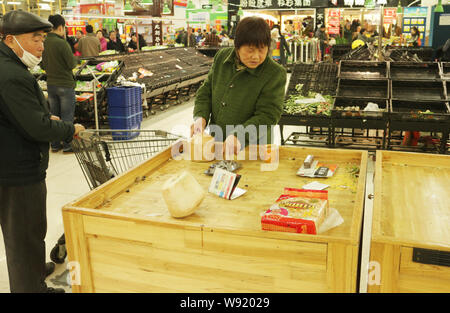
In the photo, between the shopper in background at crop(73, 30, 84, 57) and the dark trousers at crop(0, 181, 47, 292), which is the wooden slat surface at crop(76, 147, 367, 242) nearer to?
the dark trousers at crop(0, 181, 47, 292)

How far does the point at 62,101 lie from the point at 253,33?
15.4 feet

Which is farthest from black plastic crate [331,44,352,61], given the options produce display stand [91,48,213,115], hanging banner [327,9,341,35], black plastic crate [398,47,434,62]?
hanging banner [327,9,341,35]

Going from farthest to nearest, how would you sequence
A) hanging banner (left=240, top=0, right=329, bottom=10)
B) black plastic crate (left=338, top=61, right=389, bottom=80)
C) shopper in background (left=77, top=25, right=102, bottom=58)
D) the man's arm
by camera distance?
hanging banner (left=240, top=0, right=329, bottom=10) < shopper in background (left=77, top=25, right=102, bottom=58) < black plastic crate (left=338, top=61, right=389, bottom=80) < the man's arm

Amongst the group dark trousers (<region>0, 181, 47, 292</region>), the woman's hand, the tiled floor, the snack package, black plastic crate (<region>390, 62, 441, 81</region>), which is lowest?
the tiled floor

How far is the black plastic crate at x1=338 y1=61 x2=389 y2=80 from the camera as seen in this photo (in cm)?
688

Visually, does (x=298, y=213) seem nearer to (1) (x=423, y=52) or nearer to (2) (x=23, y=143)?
(2) (x=23, y=143)

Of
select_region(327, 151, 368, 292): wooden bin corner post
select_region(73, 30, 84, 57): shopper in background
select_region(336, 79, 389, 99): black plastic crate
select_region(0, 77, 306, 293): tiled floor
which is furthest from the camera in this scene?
select_region(73, 30, 84, 57): shopper in background

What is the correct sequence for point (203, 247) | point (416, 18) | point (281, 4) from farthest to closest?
point (281, 4), point (416, 18), point (203, 247)

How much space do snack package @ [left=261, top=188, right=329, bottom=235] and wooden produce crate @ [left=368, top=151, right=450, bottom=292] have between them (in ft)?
0.67

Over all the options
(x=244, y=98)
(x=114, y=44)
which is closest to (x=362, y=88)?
(x=244, y=98)

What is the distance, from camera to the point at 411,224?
180 centimetres

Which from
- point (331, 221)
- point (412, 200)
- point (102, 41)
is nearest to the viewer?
point (331, 221)
